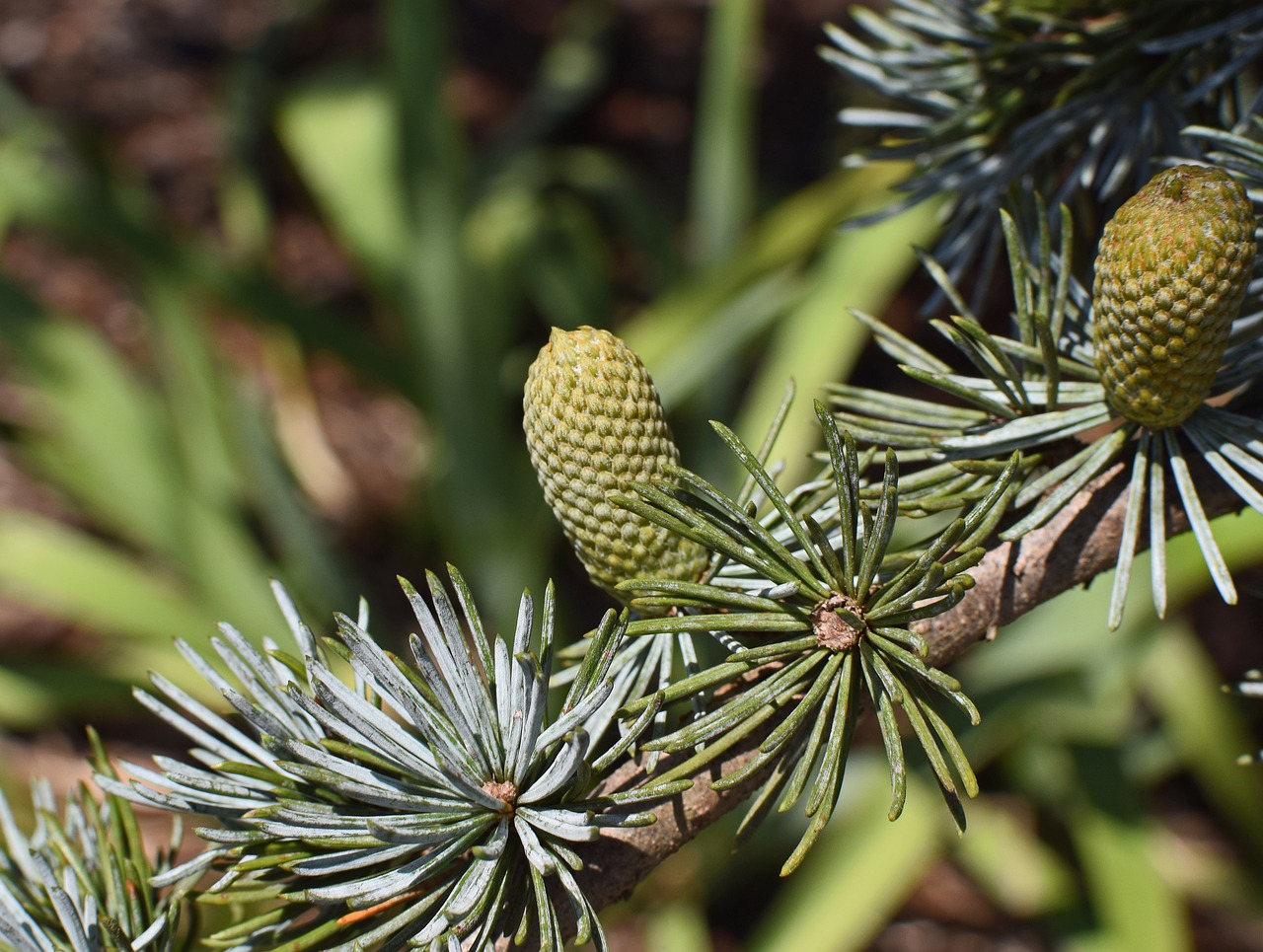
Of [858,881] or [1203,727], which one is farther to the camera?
[1203,727]

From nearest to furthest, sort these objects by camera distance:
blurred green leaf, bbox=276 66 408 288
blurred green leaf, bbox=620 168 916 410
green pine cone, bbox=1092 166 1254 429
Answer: green pine cone, bbox=1092 166 1254 429 < blurred green leaf, bbox=620 168 916 410 < blurred green leaf, bbox=276 66 408 288

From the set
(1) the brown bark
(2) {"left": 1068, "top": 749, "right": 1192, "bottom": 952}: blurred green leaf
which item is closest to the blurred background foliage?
(2) {"left": 1068, "top": 749, "right": 1192, "bottom": 952}: blurred green leaf

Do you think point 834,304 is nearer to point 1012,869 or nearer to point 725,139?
point 725,139

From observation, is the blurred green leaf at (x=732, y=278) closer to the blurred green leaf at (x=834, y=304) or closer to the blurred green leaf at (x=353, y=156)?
the blurred green leaf at (x=834, y=304)

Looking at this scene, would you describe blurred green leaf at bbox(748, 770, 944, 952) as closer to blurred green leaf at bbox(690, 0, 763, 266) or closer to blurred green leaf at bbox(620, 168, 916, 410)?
blurred green leaf at bbox(620, 168, 916, 410)

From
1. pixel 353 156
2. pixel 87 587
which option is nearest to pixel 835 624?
pixel 87 587

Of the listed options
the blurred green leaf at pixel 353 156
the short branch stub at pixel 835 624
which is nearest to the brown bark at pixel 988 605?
the short branch stub at pixel 835 624
